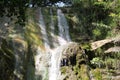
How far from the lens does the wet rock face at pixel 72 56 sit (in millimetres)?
14312

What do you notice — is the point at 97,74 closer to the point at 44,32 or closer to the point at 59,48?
the point at 59,48

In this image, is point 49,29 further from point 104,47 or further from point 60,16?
point 104,47

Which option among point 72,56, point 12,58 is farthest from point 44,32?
point 72,56

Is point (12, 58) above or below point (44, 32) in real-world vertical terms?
below

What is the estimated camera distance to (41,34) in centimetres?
1861

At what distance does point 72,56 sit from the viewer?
14438 millimetres

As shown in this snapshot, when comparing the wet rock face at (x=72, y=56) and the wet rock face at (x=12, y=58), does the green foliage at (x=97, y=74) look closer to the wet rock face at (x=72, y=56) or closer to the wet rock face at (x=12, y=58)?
the wet rock face at (x=72, y=56)

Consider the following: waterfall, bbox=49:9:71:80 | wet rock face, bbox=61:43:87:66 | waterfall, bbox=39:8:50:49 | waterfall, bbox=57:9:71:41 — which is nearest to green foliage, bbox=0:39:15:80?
waterfall, bbox=49:9:71:80

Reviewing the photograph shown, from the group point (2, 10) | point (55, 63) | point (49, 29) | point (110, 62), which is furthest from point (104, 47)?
point (2, 10)

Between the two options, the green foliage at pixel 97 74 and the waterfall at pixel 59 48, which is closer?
the green foliage at pixel 97 74

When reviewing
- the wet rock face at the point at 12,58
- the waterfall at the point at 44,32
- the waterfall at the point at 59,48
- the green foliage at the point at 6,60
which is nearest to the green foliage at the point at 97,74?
the waterfall at the point at 59,48

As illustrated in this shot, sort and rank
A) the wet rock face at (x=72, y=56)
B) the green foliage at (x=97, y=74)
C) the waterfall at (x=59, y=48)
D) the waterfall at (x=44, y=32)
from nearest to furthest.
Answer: the green foliage at (x=97, y=74) → the wet rock face at (x=72, y=56) → the waterfall at (x=59, y=48) → the waterfall at (x=44, y=32)

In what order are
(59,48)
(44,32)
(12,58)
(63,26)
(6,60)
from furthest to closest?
1. (63,26)
2. (44,32)
3. (59,48)
4. (12,58)
5. (6,60)

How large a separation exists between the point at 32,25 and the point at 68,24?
2.77 metres
